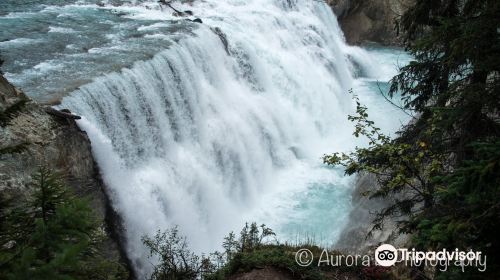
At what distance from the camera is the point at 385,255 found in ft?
23.5

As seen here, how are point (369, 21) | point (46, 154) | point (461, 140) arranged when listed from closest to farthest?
point (461, 140) < point (46, 154) < point (369, 21)

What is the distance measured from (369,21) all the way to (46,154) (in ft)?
80.4

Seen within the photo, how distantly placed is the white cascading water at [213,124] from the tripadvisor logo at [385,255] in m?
5.01

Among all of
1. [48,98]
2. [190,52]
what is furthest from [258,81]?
[48,98]

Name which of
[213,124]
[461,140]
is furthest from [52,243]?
[213,124]

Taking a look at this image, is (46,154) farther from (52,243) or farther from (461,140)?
(461,140)

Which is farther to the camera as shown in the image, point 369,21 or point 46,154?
point 369,21

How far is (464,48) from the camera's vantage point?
4.80 m

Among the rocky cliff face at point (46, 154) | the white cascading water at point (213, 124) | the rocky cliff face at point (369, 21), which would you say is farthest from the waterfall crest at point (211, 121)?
the rocky cliff face at point (369, 21)

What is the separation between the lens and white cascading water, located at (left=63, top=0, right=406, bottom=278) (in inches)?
411

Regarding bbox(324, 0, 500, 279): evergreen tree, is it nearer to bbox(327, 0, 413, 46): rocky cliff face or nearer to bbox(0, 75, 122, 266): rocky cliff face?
bbox(0, 75, 122, 266): rocky cliff face

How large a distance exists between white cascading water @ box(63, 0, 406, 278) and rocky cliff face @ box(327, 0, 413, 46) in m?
7.34

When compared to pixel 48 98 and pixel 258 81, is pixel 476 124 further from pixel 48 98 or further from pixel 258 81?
pixel 258 81

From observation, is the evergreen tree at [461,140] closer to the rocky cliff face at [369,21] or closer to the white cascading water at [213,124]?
the white cascading water at [213,124]
